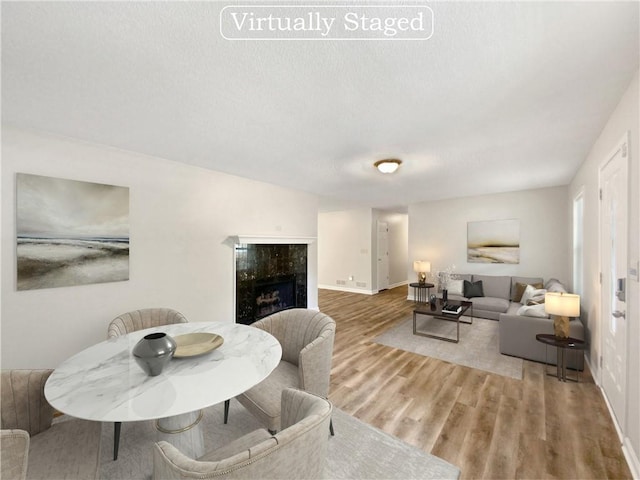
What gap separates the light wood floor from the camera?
171 cm

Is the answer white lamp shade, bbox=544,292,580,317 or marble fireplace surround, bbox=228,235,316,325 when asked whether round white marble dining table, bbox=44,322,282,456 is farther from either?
white lamp shade, bbox=544,292,580,317

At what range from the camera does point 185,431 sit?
189 centimetres

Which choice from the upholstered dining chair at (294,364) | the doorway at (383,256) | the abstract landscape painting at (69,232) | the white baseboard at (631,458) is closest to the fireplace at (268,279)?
the abstract landscape painting at (69,232)

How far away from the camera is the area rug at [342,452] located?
1646mm

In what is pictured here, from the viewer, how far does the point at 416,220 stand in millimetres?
6586

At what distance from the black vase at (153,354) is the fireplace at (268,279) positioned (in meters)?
2.54

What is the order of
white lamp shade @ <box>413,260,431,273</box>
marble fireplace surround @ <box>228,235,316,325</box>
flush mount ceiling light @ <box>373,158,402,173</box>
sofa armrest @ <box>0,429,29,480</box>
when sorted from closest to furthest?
sofa armrest @ <box>0,429,29,480</box>
flush mount ceiling light @ <box>373,158,402,173</box>
marble fireplace surround @ <box>228,235,316,325</box>
white lamp shade @ <box>413,260,431,273</box>

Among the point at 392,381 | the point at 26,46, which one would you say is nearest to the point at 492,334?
the point at 392,381

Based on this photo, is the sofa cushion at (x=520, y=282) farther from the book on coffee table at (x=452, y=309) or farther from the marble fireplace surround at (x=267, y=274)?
the marble fireplace surround at (x=267, y=274)

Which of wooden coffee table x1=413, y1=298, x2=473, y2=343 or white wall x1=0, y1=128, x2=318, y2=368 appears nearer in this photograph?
white wall x1=0, y1=128, x2=318, y2=368

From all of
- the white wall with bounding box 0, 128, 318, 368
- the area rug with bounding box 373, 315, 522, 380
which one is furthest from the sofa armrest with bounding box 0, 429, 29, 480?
the area rug with bounding box 373, 315, 522, 380

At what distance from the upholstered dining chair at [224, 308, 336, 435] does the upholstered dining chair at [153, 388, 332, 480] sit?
0.70 metres

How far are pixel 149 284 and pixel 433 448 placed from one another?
309 centimetres

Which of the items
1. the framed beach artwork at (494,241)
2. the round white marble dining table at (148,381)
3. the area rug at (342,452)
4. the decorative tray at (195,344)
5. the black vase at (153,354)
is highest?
the framed beach artwork at (494,241)
